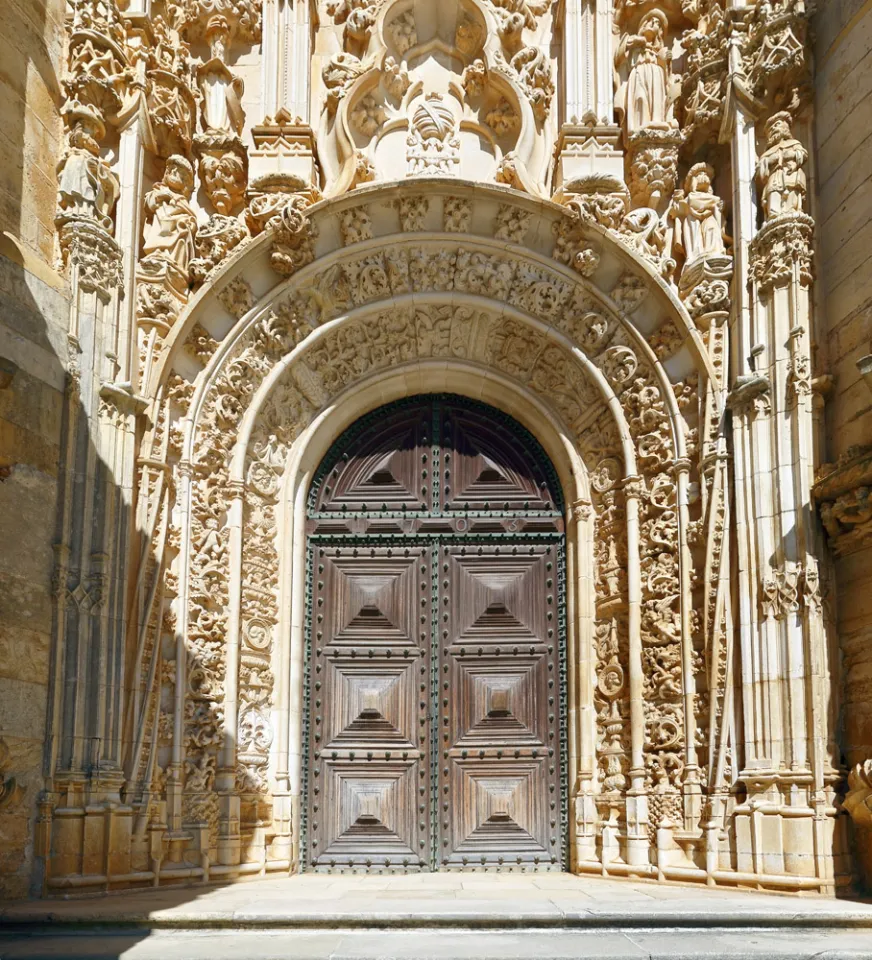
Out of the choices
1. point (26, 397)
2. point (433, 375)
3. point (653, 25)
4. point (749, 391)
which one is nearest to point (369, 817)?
point (433, 375)

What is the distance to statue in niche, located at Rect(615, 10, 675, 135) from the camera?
33.8 feet

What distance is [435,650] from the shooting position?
1080cm

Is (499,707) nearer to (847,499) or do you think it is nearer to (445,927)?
(445,927)

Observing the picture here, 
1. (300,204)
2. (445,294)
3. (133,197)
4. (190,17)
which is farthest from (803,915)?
(190,17)

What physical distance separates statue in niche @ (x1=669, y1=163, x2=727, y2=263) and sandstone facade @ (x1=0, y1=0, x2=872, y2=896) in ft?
0.10

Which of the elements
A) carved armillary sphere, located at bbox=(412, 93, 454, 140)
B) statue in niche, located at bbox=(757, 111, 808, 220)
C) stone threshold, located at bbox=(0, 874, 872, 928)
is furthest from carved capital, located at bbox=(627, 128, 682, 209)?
stone threshold, located at bbox=(0, 874, 872, 928)

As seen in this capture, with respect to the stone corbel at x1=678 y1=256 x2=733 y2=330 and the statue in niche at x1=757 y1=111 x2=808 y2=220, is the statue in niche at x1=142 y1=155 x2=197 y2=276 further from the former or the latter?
the statue in niche at x1=757 y1=111 x2=808 y2=220

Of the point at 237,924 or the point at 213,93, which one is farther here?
the point at 213,93

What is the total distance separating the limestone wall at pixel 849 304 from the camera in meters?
8.33

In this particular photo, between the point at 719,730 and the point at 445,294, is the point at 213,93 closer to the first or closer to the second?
the point at 445,294

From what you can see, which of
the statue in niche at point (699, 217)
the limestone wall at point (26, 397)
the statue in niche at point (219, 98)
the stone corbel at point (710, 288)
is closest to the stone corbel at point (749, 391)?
the stone corbel at point (710, 288)

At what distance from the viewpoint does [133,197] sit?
9.84 metres

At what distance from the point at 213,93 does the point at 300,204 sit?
4.73 feet

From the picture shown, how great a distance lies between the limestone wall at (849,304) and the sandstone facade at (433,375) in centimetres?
4
